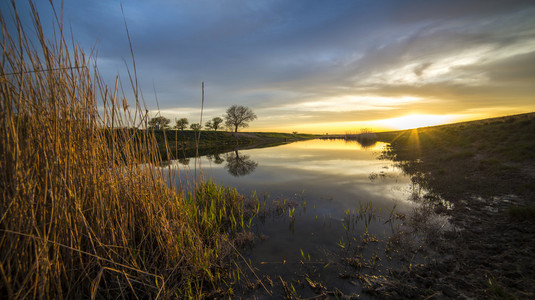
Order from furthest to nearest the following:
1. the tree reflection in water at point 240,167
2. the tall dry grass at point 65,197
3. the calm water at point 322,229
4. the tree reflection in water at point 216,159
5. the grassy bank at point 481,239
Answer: the tree reflection in water at point 216,159, the tree reflection in water at point 240,167, the calm water at point 322,229, the grassy bank at point 481,239, the tall dry grass at point 65,197

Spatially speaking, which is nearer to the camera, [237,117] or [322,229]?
[322,229]

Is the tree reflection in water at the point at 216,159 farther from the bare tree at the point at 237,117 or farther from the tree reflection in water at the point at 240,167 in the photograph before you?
the bare tree at the point at 237,117

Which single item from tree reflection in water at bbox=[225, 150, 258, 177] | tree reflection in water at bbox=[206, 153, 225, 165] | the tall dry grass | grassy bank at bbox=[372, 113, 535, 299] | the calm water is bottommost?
the calm water

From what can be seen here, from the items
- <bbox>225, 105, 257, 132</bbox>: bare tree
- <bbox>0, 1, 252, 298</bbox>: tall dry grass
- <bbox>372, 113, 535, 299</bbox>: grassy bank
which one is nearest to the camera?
<bbox>0, 1, 252, 298</bbox>: tall dry grass

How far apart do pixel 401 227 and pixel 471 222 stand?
160 centimetres

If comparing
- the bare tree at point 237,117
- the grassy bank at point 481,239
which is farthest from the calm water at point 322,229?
the bare tree at point 237,117

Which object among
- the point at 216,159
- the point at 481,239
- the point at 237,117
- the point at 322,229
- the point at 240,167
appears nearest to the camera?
the point at 481,239

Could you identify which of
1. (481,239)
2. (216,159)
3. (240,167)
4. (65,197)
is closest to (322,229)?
(481,239)

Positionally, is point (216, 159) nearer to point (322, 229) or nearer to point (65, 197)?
point (322, 229)

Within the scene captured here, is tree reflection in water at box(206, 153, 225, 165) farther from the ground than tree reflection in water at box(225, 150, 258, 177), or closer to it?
farther from the ground

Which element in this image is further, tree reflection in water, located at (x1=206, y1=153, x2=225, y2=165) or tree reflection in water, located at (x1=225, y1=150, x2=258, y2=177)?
tree reflection in water, located at (x1=206, y1=153, x2=225, y2=165)

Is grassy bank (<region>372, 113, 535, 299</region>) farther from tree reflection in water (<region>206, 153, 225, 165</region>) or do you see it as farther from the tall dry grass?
tree reflection in water (<region>206, 153, 225, 165</region>)

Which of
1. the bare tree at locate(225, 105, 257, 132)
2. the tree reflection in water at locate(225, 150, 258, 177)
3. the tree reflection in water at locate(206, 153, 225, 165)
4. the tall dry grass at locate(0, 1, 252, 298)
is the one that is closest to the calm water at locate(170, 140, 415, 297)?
the tall dry grass at locate(0, 1, 252, 298)

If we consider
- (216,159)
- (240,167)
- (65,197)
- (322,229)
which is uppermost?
(65,197)
